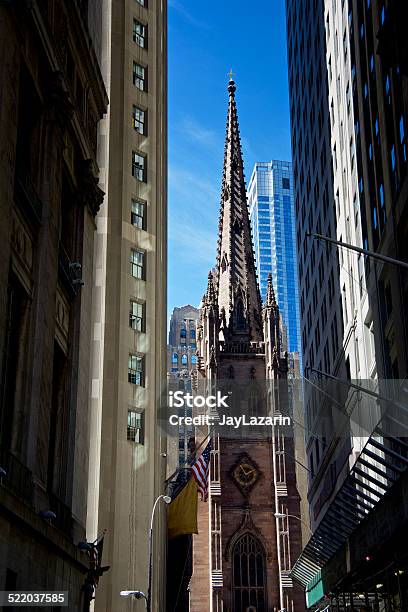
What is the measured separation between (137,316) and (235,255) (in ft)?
227

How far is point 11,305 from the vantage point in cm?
1828

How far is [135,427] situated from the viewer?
1364 inches

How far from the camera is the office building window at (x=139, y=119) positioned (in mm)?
38750

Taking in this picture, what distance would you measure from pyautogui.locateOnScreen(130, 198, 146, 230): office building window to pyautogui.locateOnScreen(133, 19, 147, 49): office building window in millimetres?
7735

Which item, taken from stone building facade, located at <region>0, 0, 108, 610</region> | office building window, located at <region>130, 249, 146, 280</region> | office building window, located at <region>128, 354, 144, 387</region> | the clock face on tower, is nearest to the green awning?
office building window, located at <region>128, 354, 144, 387</region>

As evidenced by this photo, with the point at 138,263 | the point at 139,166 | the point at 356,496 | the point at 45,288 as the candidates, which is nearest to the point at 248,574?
the point at 138,263

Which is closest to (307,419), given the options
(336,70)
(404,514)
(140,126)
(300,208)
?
(300,208)

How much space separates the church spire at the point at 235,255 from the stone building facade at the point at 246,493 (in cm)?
27

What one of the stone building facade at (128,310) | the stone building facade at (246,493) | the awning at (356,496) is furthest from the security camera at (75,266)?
the stone building facade at (246,493)

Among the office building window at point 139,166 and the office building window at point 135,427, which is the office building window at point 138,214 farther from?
the office building window at point 135,427

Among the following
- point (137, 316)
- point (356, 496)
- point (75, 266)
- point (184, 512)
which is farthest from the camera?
point (184, 512)

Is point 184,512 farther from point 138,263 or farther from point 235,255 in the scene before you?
point 235,255

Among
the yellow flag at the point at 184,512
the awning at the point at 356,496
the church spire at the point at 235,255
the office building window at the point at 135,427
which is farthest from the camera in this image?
the church spire at the point at 235,255

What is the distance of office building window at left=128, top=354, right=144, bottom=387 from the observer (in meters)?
35.3
